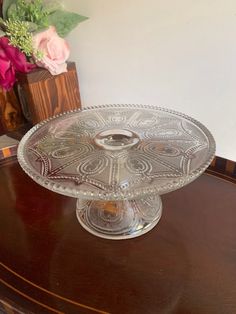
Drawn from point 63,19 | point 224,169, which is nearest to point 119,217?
point 224,169

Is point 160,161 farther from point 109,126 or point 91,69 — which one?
point 91,69

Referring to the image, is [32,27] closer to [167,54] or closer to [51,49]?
[51,49]

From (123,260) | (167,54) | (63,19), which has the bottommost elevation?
(123,260)

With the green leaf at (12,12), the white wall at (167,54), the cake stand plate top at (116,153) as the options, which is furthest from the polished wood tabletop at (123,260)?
the green leaf at (12,12)

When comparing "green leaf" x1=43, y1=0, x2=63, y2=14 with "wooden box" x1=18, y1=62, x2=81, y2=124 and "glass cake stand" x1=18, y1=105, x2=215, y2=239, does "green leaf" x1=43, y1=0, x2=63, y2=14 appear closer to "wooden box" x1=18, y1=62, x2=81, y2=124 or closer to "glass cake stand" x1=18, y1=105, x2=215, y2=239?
"wooden box" x1=18, y1=62, x2=81, y2=124

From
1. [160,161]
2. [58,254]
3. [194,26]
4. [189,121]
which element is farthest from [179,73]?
[58,254]

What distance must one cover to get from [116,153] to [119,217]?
13cm

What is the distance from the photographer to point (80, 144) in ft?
2.13

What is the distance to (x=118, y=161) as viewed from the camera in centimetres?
59

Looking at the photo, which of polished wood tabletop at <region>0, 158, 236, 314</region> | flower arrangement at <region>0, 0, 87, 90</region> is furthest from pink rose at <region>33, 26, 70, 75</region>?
polished wood tabletop at <region>0, 158, 236, 314</region>

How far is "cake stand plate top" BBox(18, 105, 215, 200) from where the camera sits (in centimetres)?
53

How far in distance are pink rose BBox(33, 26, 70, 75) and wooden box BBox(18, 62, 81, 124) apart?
3 cm

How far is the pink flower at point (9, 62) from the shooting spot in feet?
2.92

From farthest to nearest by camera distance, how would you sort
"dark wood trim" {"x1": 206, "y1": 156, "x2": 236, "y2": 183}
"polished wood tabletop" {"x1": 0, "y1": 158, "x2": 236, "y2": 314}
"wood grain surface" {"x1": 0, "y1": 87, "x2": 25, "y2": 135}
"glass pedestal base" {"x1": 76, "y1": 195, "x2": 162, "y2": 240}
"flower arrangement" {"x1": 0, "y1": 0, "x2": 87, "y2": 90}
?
"wood grain surface" {"x1": 0, "y1": 87, "x2": 25, "y2": 135}, "flower arrangement" {"x1": 0, "y1": 0, "x2": 87, "y2": 90}, "dark wood trim" {"x1": 206, "y1": 156, "x2": 236, "y2": 183}, "glass pedestal base" {"x1": 76, "y1": 195, "x2": 162, "y2": 240}, "polished wood tabletop" {"x1": 0, "y1": 158, "x2": 236, "y2": 314}
